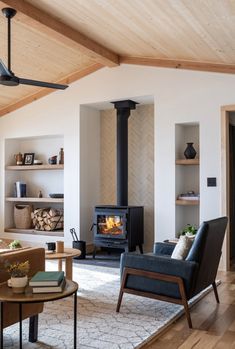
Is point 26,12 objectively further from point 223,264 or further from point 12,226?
point 12,226

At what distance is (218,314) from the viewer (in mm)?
3789

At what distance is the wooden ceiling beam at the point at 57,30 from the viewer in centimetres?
463

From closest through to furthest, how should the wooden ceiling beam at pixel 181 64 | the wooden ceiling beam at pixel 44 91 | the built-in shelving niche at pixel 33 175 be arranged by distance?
the wooden ceiling beam at pixel 181 64
the wooden ceiling beam at pixel 44 91
the built-in shelving niche at pixel 33 175

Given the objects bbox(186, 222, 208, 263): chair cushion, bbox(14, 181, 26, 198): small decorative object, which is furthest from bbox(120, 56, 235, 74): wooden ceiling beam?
bbox(14, 181, 26, 198): small decorative object

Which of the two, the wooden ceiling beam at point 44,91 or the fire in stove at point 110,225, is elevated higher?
the wooden ceiling beam at point 44,91

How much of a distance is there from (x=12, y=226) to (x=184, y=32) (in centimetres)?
543

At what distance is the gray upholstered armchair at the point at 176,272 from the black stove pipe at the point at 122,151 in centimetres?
296

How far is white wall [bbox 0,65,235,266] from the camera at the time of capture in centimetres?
586

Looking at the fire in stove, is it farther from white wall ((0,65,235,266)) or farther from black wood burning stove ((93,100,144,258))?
white wall ((0,65,235,266))

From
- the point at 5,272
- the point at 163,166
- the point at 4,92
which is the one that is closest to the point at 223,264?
the point at 163,166

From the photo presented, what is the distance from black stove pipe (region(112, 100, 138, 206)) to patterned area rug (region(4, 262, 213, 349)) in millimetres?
2286

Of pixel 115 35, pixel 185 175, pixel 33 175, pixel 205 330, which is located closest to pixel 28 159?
pixel 33 175

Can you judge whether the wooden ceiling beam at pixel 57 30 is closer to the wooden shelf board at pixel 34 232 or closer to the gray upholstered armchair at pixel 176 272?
the gray upholstered armchair at pixel 176 272

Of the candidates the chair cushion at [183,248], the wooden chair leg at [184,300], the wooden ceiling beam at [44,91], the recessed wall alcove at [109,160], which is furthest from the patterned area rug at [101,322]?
the wooden ceiling beam at [44,91]
